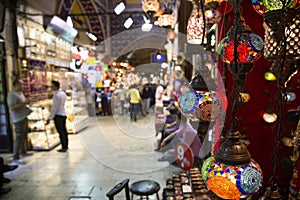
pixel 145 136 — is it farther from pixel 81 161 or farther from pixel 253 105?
pixel 253 105

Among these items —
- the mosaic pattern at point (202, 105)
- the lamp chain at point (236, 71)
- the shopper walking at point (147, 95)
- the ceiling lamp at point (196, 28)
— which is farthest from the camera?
the shopper walking at point (147, 95)

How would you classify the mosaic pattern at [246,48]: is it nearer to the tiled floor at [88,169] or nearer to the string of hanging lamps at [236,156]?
the string of hanging lamps at [236,156]

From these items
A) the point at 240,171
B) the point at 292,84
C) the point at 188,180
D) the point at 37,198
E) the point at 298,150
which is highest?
the point at 292,84

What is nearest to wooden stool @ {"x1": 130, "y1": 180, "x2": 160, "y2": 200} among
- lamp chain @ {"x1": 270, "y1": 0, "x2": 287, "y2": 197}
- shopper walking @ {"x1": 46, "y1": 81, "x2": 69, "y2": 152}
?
lamp chain @ {"x1": 270, "y1": 0, "x2": 287, "y2": 197}

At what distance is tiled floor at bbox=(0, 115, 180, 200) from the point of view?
12.6ft

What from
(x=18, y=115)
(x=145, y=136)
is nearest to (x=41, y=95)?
(x=18, y=115)

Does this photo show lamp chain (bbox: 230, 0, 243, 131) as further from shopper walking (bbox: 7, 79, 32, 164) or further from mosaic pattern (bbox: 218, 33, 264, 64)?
shopper walking (bbox: 7, 79, 32, 164)

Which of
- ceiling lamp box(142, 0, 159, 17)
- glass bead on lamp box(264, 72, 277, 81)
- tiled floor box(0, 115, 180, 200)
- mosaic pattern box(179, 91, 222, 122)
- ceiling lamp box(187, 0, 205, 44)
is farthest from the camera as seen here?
tiled floor box(0, 115, 180, 200)

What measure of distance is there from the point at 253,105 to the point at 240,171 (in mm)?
2022

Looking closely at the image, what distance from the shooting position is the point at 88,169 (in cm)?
483

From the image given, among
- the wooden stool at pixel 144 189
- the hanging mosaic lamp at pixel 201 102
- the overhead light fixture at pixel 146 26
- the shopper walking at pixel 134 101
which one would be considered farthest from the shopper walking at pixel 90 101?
the hanging mosaic lamp at pixel 201 102

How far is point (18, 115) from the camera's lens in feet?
16.9

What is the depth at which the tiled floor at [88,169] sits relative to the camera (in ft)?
12.6

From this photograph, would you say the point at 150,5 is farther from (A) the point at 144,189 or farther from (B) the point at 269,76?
(A) the point at 144,189
